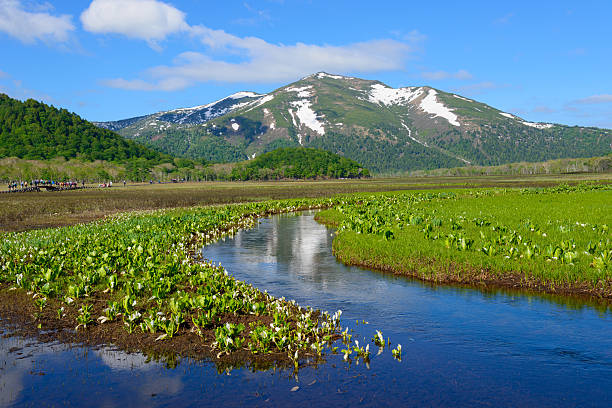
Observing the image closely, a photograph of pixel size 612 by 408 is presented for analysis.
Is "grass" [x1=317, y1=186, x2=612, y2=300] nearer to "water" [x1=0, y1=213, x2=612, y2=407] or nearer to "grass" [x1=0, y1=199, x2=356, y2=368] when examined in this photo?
"water" [x1=0, y1=213, x2=612, y2=407]

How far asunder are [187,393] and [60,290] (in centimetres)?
1046

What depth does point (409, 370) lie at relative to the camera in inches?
453

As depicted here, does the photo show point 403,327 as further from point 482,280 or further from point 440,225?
point 440,225

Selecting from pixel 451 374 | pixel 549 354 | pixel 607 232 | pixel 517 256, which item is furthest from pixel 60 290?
pixel 607 232

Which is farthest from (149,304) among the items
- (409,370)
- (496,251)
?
(496,251)

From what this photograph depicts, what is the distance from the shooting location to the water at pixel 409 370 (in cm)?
1022

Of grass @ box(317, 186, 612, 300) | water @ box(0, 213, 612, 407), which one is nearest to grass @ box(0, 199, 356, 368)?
water @ box(0, 213, 612, 407)

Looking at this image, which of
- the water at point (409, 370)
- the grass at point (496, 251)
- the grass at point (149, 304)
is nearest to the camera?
the water at point (409, 370)

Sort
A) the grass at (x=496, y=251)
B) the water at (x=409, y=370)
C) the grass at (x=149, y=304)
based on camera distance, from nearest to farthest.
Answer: the water at (x=409, y=370), the grass at (x=149, y=304), the grass at (x=496, y=251)

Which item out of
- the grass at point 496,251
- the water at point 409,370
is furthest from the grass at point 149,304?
the grass at point 496,251

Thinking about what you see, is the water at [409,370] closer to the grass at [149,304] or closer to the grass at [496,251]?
the grass at [149,304]

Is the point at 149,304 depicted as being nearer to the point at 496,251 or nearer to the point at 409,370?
the point at 409,370

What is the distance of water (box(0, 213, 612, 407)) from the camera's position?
10219mm

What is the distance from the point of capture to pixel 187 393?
10484mm
